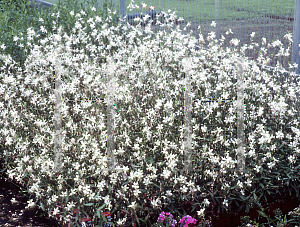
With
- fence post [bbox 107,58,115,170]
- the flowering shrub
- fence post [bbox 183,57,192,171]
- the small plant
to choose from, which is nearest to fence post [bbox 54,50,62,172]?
the flowering shrub

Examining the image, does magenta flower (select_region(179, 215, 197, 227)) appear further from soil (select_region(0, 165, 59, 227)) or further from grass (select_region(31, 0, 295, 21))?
grass (select_region(31, 0, 295, 21))

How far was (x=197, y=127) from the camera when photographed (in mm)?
3521

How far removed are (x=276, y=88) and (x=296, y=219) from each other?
1.33 metres

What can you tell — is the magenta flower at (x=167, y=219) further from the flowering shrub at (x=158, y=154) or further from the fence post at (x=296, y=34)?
the fence post at (x=296, y=34)

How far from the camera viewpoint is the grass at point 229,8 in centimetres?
573

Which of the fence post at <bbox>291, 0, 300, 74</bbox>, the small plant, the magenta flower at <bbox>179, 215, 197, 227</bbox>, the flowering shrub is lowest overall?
the small plant

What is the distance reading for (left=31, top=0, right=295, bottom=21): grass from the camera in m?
5.73

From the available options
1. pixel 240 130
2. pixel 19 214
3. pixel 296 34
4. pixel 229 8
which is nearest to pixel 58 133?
pixel 19 214

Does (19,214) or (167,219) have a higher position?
(167,219)

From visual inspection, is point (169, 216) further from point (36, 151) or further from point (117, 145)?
point (36, 151)

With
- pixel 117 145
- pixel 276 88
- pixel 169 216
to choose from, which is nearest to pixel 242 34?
pixel 276 88

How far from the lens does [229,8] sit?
22.7 feet

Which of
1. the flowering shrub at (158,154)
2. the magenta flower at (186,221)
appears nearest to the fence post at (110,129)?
the flowering shrub at (158,154)

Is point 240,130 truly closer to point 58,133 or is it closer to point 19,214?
point 58,133
